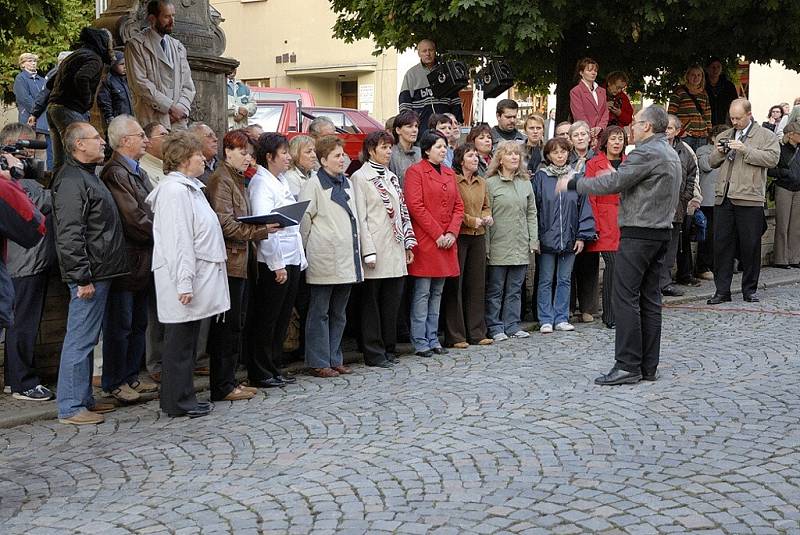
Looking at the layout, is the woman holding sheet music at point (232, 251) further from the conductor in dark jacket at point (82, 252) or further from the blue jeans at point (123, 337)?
the conductor in dark jacket at point (82, 252)

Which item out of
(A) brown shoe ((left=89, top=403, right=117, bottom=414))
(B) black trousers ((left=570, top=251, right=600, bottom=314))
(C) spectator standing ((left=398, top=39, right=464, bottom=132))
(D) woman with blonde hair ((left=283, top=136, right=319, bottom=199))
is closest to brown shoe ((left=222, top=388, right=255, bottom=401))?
(A) brown shoe ((left=89, top=403, right=117, bottom=414))

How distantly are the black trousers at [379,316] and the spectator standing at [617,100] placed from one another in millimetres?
6050

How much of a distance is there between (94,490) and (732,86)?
13.9m

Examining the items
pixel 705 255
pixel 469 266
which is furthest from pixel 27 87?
pixel 705 255

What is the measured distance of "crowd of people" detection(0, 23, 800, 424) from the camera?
7785mm

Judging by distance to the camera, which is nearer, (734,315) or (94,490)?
(94,490)

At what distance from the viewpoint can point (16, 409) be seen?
8.01m

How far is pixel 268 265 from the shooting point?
8.65m

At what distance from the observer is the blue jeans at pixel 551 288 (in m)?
11.4

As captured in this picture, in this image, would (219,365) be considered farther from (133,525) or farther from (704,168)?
(704,168)

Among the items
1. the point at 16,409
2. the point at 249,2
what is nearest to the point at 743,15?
the point at 16,409

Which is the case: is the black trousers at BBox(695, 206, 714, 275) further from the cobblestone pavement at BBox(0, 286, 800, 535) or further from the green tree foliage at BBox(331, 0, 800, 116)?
the cobblestone pavement at BBox(0, 286, 800, 535)

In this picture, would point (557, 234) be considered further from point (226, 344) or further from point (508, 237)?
point (226, 344)

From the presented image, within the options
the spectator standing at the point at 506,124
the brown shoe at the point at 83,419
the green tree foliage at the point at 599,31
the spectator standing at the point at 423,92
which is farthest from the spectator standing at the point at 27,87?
the brown shoe at the point at 83,419
